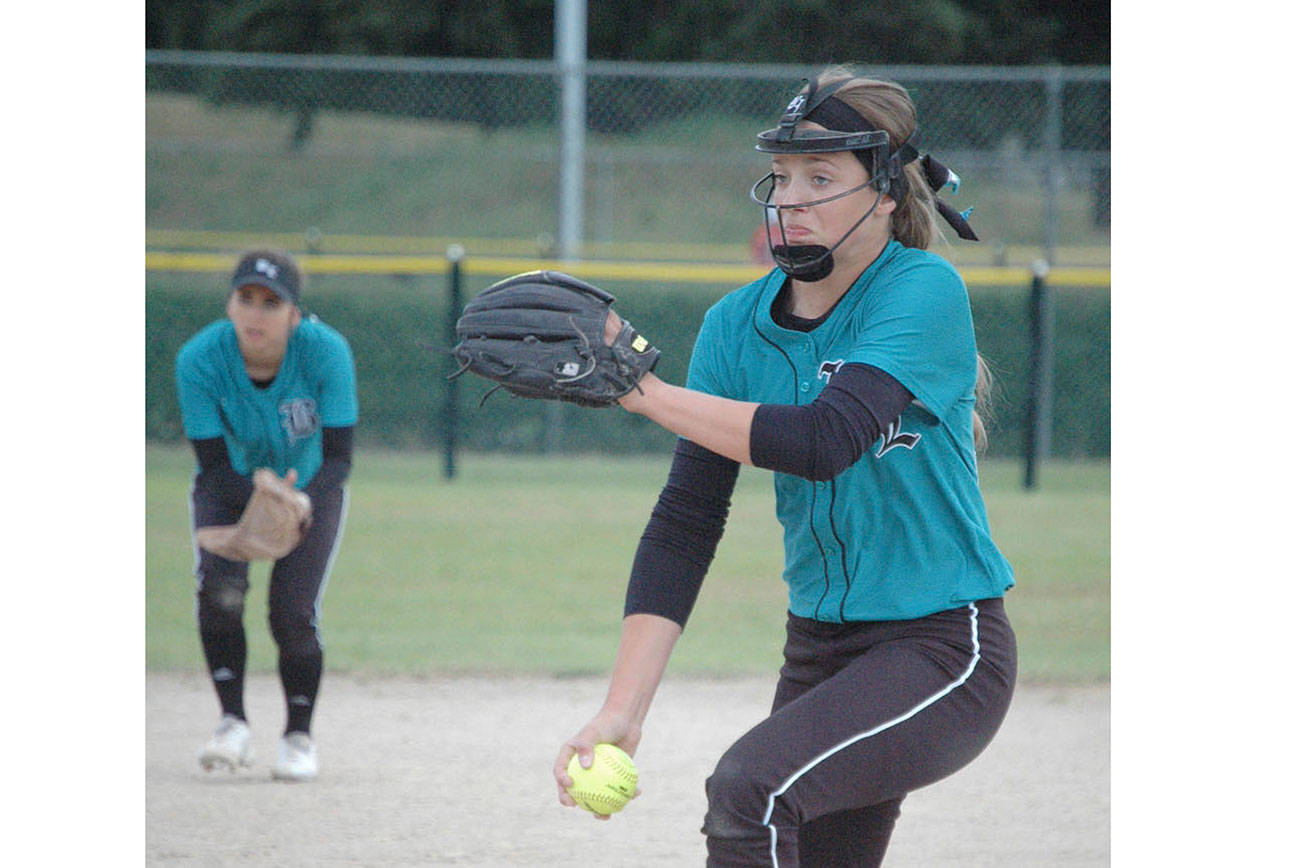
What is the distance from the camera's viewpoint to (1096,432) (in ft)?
40.0

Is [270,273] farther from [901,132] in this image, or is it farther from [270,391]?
[901,132]

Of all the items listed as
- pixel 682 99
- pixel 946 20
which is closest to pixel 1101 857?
pixel 682 99

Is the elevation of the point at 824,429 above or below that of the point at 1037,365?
above

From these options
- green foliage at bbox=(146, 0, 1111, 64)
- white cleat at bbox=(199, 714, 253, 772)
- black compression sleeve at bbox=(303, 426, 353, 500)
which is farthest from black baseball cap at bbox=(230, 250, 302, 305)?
green foliage at bbox=(146, 0, 1111, 64)

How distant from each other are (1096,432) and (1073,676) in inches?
244

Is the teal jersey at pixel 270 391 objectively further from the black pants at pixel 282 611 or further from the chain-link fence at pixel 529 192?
the chain-link fence at pixel 529 192

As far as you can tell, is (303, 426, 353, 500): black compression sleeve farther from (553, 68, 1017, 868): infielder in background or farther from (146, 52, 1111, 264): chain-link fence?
(146, 52, 1111, 264): chain-link fence

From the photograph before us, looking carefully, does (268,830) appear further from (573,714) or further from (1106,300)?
(1106,300)

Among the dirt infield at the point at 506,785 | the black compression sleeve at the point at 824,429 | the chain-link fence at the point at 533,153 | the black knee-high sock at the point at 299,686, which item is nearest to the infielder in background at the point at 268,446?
the black knee-high sock at the point at 299,686

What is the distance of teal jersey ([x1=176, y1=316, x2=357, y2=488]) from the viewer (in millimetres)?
4875

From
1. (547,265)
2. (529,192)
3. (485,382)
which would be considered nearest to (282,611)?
(547,265)

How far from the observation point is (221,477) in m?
4.89

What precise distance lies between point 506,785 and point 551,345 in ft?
8.66

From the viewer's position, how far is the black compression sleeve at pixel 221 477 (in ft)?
16.0
